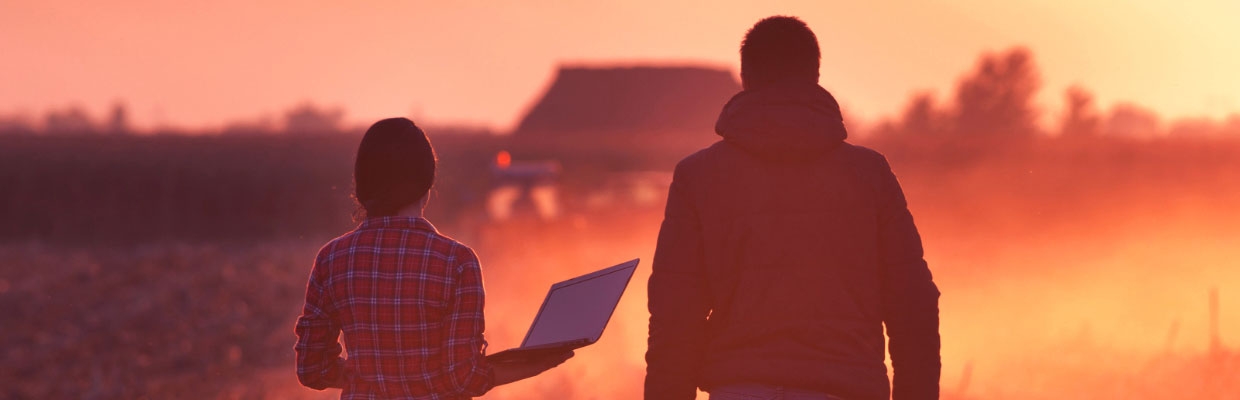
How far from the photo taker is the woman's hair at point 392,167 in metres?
3.84

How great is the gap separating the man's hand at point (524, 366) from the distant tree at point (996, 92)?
7536cm

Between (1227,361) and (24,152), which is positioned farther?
(24,152)

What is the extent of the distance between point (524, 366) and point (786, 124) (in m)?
1.03

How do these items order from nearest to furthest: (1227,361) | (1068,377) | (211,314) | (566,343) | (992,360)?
(566,343) → (1227,361) → (1068,377) → (992,360) → (211,314)

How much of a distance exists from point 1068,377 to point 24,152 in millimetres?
38072

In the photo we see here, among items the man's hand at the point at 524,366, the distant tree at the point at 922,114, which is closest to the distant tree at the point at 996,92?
the distant tree at the point at 922,114

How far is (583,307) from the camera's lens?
400cm

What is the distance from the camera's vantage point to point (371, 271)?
391 centimetres

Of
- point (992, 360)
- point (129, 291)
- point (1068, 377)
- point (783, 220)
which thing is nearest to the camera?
point (783, 220)

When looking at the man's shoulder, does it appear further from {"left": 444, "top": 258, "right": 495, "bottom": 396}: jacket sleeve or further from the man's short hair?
{"left": 444, "top": 258, "right": 495, "bottom": 396}: jacket sleeve

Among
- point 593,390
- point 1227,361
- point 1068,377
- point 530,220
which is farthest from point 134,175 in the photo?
point 1227,361

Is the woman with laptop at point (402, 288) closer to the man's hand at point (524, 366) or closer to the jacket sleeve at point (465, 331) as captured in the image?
the jacket sleeve at point (465, 331)

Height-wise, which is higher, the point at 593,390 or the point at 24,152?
the point at 24,152

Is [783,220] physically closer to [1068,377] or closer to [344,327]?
[344,327]
